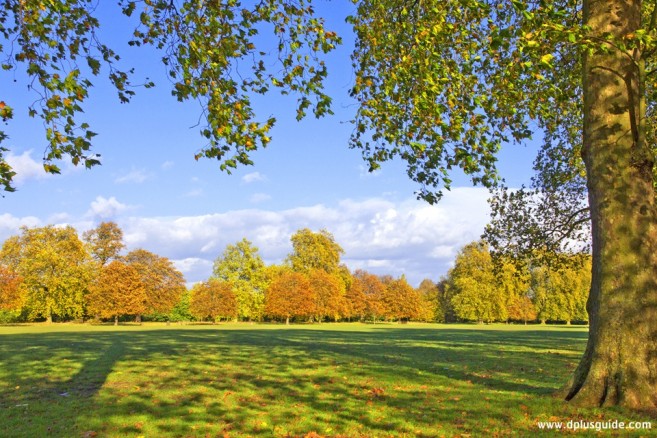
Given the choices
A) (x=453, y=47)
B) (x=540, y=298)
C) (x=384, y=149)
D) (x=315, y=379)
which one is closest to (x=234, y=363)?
(x=315, y=379)

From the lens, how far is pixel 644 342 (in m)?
8.91

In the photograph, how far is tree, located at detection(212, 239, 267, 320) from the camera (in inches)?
3364

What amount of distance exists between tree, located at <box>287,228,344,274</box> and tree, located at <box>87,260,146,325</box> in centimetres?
3360

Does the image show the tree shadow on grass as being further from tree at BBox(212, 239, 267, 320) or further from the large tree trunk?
tree at BBox(212, 239, 267, 320)

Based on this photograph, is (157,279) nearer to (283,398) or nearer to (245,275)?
(245,275)

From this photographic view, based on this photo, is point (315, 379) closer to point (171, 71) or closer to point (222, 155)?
point (222, 155)

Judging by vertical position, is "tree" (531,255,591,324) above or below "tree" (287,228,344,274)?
below

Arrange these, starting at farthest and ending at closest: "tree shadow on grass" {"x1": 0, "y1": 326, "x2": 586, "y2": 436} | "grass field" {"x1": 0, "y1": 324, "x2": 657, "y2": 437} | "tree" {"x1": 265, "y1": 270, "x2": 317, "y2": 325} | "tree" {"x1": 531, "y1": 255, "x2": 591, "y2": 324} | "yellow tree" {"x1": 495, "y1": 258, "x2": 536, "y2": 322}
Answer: "tree" {"x1": 531, "y1": 255, "x2": 591, "y2": 324} → "yellow tree" {"x1": 495, "y1": 258, "x2": 536, "y2": 322} → "tree" {"x1": 265, "y1": 270, "x2": 317, "y2": 325} → "tree shadow on grass" {"x1": 0, "y1": 326, "x2": 586, "y2": 436} → "grass field" {"x1": 0, "y1": 324, "x2": 657, "y2": 437}

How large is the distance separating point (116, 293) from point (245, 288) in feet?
75.0

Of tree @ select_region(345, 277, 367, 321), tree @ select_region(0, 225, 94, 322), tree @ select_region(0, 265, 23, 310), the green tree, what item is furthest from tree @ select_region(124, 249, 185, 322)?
the green tree

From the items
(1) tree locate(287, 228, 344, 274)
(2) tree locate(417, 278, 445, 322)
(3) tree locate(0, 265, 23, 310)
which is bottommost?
(2) tree locate(417, 278, 445, 322)

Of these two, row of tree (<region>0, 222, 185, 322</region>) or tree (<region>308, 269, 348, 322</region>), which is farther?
tree (<region>308, 269, 348, 322</region>)

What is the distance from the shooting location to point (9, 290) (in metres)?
68.4

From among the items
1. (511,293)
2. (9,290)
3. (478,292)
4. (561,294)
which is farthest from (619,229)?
(561,294)
